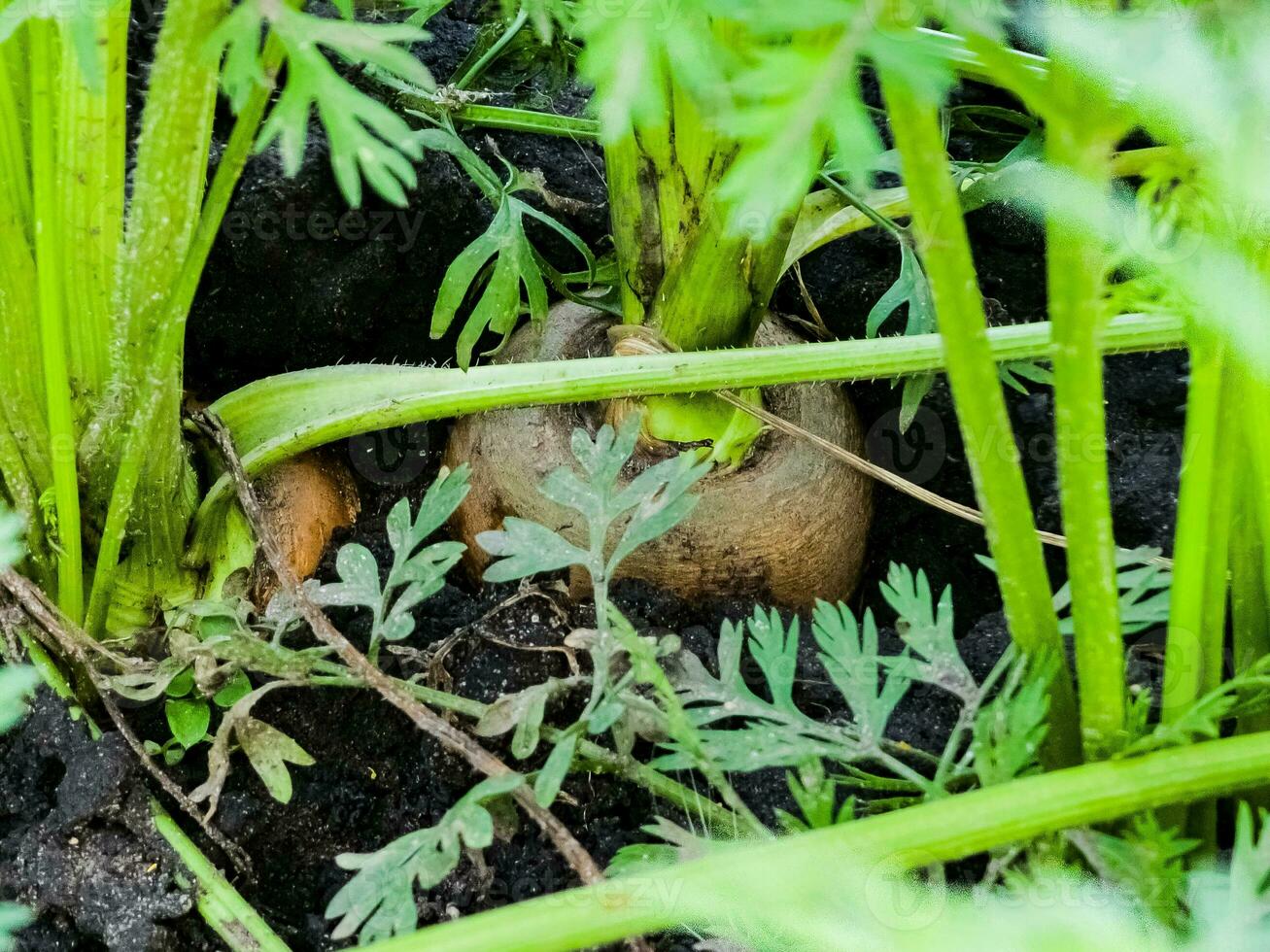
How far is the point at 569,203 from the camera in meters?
1.19

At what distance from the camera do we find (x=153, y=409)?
0.72m

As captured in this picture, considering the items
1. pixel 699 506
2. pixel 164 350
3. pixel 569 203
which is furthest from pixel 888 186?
pixel 164 350

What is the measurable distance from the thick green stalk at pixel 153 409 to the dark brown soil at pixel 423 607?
95 mm

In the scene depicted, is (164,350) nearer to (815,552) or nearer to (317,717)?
(317,717)

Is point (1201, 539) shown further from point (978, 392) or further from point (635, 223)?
point (635, 223)

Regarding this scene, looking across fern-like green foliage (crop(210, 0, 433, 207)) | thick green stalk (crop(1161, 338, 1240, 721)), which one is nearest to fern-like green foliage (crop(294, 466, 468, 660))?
fern-like green foliage (crop(210, 0, 433, 207))

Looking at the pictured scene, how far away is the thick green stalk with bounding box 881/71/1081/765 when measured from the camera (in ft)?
1.34

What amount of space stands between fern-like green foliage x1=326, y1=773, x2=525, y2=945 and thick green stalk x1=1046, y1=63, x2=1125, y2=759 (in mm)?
295

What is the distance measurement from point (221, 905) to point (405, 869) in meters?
0.21

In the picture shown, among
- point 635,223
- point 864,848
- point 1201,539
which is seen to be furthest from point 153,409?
point 1201,539

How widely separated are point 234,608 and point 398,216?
546mm

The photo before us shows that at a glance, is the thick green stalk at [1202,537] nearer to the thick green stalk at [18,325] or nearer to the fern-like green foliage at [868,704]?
the fern-like green foliage at [868,704]

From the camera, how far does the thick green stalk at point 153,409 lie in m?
0.64

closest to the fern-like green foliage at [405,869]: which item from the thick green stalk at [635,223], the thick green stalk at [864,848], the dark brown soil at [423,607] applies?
the thick green stalk at [864,848]
